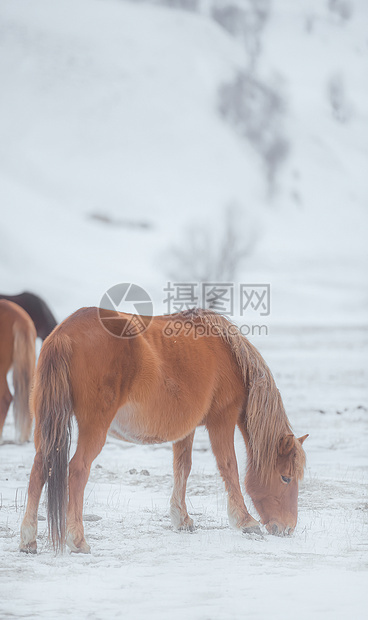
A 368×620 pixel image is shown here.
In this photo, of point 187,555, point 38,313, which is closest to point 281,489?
point 187,555

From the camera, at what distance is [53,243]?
61062 mm

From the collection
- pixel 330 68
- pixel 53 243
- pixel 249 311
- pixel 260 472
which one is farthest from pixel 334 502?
pixel 330 68

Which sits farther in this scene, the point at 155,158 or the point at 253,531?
the point at 155,158

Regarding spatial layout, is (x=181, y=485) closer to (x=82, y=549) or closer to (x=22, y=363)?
(x=82, y=549)

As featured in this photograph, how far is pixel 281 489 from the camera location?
4.83 m

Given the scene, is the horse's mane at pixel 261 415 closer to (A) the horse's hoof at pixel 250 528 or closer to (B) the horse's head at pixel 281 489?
(B) the horse's head at pixel 281 489

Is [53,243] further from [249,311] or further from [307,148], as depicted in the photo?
[307,148]

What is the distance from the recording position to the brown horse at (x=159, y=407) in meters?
4.15

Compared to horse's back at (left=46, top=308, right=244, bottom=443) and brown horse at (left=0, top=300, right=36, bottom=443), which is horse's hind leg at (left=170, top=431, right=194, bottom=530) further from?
brown horse at (left=0, top=300, right=36, bottom=443)

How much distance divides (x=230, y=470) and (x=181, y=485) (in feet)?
1.42

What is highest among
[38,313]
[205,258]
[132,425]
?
[205,258]

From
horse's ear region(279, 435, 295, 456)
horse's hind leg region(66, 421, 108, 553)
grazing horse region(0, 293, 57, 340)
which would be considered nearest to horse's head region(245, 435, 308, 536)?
horse's ear region(279, 435, 295, 456)

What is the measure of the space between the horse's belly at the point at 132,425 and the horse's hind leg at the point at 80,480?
0.26m

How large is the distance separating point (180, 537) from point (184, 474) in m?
0.54
